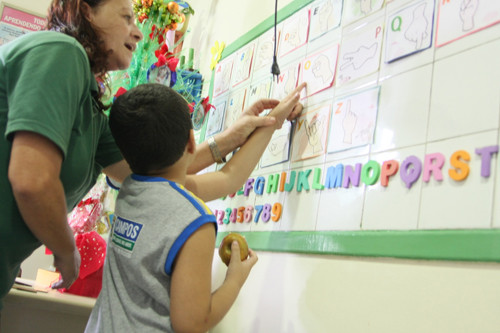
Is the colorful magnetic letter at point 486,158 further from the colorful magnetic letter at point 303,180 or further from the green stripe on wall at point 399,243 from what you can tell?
the colorful magnetic letter at point 303,180

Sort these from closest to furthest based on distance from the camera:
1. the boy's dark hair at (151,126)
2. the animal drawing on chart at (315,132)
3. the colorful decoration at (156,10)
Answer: the boy's dark hair at (151,126), the animal drawing on chart at (315,132), the colorful decoration at (156,10)

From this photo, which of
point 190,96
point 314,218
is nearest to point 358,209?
point 314,218

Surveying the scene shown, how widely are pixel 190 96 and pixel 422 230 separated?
117 cm

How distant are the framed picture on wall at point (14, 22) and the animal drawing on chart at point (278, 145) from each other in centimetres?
235

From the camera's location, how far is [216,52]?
1841mm

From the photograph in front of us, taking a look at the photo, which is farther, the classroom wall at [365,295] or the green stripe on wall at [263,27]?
the green stripe on wall at [263,27]

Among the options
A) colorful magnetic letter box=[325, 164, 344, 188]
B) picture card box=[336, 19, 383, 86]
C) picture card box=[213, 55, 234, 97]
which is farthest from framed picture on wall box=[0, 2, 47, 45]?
colorful magnetic letter box=[325, 164, 344, 188]

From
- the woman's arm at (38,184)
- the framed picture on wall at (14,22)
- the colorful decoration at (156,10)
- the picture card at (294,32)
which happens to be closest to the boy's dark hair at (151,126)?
the woman's arm at (38,184)

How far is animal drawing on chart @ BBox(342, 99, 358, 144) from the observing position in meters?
1.02

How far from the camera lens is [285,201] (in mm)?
1184

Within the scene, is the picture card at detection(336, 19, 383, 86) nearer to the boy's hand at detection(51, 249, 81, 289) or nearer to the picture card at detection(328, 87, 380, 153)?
the picture card at detection(328, 87, 380, 153)

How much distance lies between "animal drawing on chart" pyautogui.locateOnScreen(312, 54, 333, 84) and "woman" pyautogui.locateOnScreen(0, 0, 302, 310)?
0.53 metres

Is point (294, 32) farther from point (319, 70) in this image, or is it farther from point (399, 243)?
point (399, 243)

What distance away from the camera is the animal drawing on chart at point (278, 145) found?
126 cm
